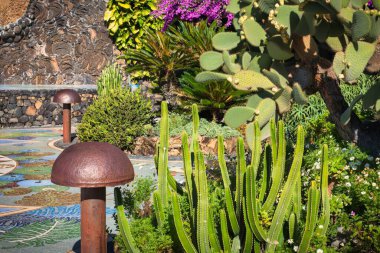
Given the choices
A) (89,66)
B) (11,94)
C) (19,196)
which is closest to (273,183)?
(19,196)

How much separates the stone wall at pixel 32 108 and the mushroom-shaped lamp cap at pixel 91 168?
14247 millimetres

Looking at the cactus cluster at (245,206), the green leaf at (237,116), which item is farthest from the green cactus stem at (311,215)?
the green leaf at (237,116)

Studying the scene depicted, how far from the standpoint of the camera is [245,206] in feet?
14.3

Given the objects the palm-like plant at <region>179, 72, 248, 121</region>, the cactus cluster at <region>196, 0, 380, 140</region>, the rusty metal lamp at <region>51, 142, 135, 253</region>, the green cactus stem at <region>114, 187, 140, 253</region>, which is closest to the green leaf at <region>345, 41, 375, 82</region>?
the cactus cluster at <region>196, 0, 380, 140</region>

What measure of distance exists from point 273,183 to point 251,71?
4.05 ft

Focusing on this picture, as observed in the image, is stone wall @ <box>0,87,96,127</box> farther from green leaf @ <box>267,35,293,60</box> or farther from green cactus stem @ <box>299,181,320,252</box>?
green cactus stem @ <box>299,181,320,252</box>

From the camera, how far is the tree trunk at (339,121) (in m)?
5.79

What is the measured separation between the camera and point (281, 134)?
448cm

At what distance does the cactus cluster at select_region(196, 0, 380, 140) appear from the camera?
4867 millimetres

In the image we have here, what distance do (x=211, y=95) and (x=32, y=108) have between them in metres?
8.20

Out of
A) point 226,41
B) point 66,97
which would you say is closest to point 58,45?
point 66,97

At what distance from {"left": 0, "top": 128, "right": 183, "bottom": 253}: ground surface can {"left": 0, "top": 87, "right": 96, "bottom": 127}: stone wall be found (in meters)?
4.54

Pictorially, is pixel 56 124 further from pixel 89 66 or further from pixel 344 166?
pixel 344 166

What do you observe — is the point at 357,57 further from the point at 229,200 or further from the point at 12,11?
the point at 12,11
